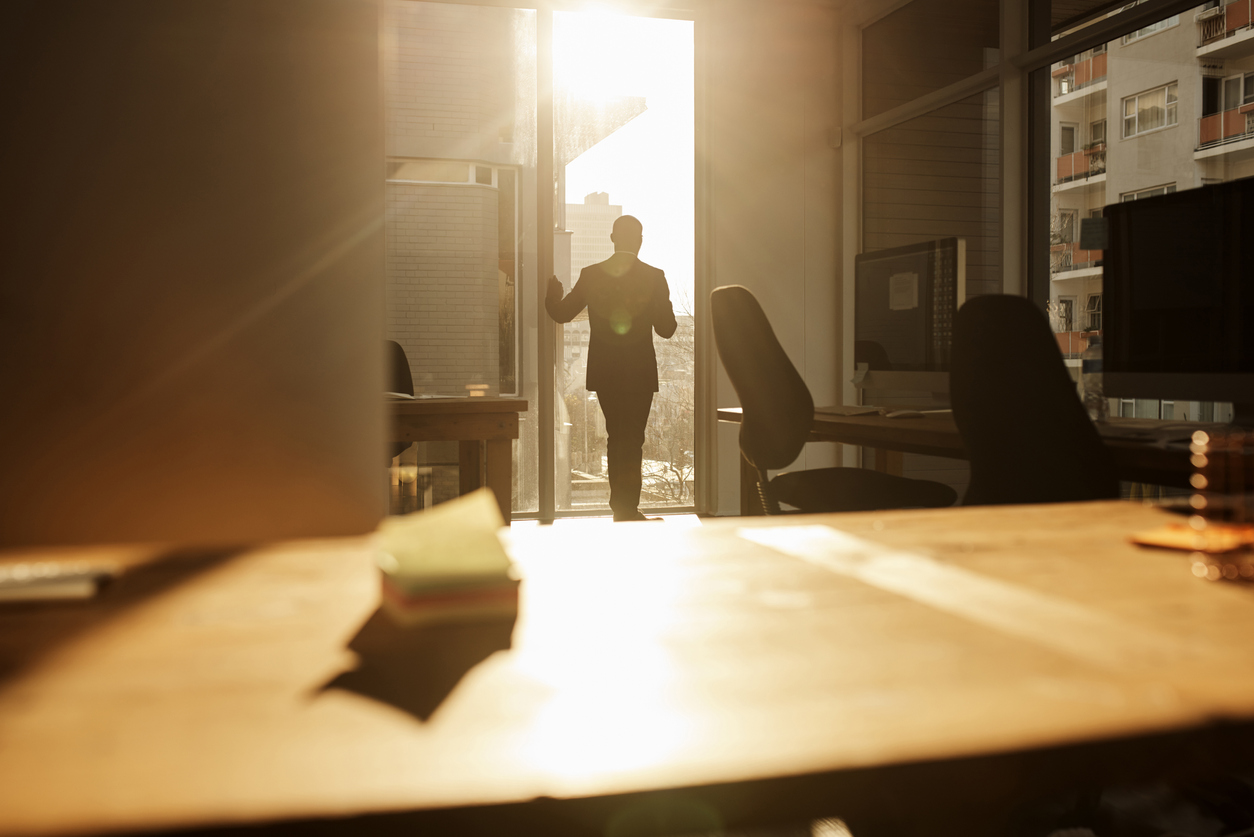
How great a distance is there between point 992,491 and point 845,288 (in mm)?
4105

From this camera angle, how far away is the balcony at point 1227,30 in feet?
10.3

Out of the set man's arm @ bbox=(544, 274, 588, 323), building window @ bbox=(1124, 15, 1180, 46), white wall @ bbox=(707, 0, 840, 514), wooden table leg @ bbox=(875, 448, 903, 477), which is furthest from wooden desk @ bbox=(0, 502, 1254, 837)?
white wall @ bbox=(707, 0, 840, 514)

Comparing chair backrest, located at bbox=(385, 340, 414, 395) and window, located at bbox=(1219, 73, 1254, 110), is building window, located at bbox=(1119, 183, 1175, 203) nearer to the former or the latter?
window, located at bbox=(1219, 73, 1254, 110)

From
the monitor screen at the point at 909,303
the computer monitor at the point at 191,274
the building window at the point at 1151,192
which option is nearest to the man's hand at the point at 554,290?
the monitor screen at the point at 909,303

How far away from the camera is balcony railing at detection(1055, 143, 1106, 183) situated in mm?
3803

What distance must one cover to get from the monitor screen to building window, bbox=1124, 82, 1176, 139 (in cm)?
112

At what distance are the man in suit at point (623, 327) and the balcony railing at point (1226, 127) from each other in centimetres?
228

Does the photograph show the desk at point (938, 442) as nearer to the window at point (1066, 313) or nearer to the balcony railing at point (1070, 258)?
the window at point (1066, 313)

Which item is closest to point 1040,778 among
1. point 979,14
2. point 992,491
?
point 992,491

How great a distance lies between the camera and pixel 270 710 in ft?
1.43

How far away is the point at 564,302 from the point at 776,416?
2.06 metres

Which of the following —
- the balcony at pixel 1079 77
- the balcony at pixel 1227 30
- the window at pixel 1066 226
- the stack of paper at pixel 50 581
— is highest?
the balcony at pixel 1079 77

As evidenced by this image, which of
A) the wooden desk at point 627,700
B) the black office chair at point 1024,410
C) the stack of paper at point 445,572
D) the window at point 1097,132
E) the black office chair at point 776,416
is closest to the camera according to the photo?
the wooden desk at point 627,700

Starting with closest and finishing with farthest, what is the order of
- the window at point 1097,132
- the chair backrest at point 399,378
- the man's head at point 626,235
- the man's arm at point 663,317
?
the window at point 1097,132, the chair backrest at point 399,378, the man's arm at point 663,317, the man's head at point 626,235
